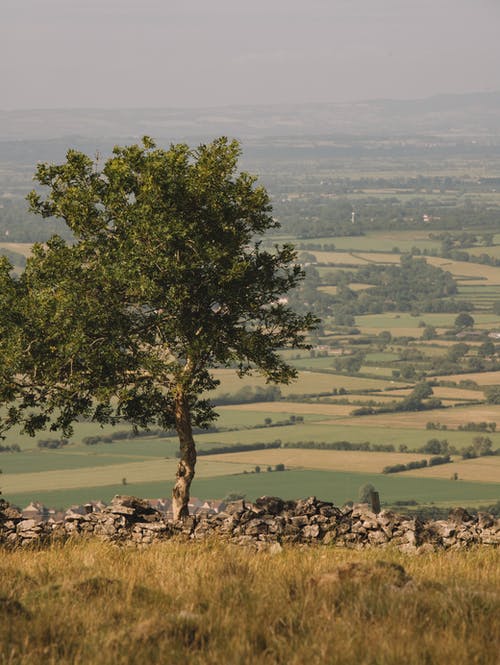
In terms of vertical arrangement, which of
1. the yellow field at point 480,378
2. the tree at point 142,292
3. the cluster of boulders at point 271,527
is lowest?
the yellow field at point 480,378

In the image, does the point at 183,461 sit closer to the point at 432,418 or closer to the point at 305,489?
the point at 305,489

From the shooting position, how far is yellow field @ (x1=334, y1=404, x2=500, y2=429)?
127438mm

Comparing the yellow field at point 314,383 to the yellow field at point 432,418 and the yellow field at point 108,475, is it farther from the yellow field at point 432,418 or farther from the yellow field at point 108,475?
the yellow field at point 108,475

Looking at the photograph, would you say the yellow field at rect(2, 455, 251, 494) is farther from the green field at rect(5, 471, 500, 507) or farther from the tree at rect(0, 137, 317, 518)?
the tree at rect(0, 137, 317, 518)

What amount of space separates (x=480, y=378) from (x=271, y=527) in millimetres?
149689

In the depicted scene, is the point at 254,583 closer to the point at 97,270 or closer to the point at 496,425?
the point at 97,270

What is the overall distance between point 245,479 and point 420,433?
3002 cm

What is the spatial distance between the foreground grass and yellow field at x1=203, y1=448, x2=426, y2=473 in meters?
86.7

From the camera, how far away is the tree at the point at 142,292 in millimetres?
25109

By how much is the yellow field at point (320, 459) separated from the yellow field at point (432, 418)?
14383mm

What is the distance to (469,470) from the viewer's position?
102875 mm

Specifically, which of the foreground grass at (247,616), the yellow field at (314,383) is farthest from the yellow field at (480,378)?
the foreground grass at (247,616)

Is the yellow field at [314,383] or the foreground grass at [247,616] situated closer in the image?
the foreground grass at [247,616]

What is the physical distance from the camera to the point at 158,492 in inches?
3425
